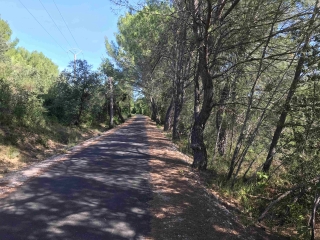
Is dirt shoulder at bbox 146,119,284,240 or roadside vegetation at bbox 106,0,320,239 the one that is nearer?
dirt shoulder at bbox 146,119,284,240

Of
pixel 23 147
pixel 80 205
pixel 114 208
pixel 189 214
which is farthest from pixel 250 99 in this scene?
pixel 23 147

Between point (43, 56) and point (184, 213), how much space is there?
73.8 metres

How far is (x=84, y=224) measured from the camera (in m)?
4.60

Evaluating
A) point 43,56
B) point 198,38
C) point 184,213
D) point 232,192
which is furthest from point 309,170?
point 43,56

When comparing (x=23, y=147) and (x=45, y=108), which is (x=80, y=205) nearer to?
(x=23, y=147)

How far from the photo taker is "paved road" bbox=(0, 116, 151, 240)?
435 centimetres

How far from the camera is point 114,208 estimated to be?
17.7 feet

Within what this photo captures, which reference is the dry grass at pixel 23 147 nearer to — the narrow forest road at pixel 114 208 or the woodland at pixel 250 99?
the woodland at pixel 250 99

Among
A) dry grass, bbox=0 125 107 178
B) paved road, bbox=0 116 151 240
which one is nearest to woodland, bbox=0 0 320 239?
dry grass, bbox=0 125 107 178

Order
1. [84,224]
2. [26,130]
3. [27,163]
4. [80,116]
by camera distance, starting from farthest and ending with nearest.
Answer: [80,116] → [26,130] → [27,163] → [84,224]

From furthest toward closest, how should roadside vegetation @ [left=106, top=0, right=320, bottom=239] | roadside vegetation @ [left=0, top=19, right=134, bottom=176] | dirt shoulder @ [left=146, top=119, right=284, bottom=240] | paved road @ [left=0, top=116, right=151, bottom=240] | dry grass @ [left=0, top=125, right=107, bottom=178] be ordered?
roadside vegetation @ [left=0, top=19, right=134, bottom=176] < dry grass @ [left=0, top=125, right=107, bottom=178] < roadside vegetation @ [left=106, top=0, right=320, bottom=239] < dirt shoulder @ [left=146, top=119, right=284, bottom=240] < paved road @ [left=0, top=116, right=151, bottom=240]

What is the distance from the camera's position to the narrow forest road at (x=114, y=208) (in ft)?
14.6

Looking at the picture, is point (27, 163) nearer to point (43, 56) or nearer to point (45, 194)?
point (45, 194)

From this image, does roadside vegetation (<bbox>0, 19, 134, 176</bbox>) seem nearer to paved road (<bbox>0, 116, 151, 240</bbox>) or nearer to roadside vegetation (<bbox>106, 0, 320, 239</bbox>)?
paved road (<bbox>0, 116, 151, 240</bbox>)
